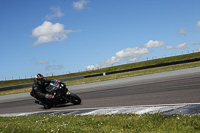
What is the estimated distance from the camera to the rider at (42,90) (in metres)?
11.4

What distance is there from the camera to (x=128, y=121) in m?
5.82

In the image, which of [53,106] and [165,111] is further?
[53,106]

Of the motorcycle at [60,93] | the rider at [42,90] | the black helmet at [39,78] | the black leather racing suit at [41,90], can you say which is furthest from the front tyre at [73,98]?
the black helmet at [39,78]

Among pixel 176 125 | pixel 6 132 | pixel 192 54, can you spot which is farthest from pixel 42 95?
pixel 192 54

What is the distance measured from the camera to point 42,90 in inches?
462

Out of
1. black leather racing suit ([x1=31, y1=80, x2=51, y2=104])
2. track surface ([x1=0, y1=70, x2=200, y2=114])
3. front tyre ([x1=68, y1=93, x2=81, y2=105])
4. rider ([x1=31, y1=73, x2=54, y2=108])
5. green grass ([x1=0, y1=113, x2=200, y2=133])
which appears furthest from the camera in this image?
black leather racing suit ([x1=31, y1=80, x2=51, y2=104])

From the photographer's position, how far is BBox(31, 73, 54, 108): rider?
1135 cm

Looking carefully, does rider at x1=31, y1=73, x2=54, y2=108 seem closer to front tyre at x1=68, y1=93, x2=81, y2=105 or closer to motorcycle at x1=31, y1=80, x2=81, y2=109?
motorcycle at x1=31, y1=80, x2=81, y2=109

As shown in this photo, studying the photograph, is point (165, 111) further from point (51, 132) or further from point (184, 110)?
point (51, 132)

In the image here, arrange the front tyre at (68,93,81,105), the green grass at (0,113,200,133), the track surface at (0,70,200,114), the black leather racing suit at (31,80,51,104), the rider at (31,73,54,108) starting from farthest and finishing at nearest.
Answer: the black leather racing suit at (31,80,51,104)
the rider at (31,73,54,108)
the front tyre at (68,93,81,105)
the track surface at (0,70,200,114)
the green grass at (0,113,200,133)

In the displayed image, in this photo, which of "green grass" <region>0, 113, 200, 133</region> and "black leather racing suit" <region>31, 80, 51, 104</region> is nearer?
"green grass" <region>0, 113, 200, 133</region>

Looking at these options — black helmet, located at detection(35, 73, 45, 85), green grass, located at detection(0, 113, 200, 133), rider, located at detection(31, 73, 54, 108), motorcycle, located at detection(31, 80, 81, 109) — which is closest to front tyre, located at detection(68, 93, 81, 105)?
motorcycle, located at detection(31, 80, 81, 109)

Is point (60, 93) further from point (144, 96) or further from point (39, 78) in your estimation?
point (144, 96)

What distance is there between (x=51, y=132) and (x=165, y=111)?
3012 millimetres
